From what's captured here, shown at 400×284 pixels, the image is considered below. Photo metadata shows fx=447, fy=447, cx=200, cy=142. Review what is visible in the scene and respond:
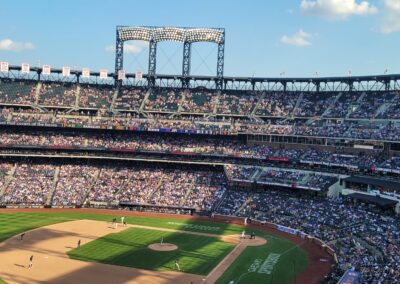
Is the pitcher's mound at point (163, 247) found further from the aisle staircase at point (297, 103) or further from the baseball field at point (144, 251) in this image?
the aisle staircase at point (297, 103)

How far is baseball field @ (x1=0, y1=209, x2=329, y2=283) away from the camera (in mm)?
41156

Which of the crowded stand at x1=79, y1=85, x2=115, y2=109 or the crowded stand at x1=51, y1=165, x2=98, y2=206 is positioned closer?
the crowded stand at x1=51, y1=165, x2=98, y2=206

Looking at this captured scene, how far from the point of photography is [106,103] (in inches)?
3711

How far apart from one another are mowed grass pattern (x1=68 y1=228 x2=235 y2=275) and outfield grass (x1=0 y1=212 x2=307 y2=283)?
0.78m

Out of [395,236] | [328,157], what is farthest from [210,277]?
[328,157]

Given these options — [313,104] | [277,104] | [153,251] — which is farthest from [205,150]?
[153,251]

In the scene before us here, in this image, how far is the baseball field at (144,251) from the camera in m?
41.2

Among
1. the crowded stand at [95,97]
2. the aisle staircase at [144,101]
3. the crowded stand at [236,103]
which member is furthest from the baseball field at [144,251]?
the crowded stand at [95,97]

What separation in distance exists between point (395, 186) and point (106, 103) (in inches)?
2344

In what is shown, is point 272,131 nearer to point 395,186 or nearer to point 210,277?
point 395,186

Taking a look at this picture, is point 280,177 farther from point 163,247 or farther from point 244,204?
point 163,247

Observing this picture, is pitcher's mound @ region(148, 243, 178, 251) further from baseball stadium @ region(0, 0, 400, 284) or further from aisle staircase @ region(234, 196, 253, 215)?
aisle staircase @ region(234, 196, 253, 215)

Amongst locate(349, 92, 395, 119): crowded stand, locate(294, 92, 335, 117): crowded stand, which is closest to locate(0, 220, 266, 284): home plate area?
locate(349, 92, 395, 119): crowded stand

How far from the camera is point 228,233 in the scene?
59.7 m
